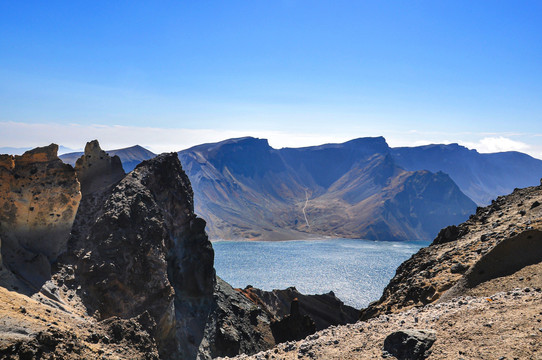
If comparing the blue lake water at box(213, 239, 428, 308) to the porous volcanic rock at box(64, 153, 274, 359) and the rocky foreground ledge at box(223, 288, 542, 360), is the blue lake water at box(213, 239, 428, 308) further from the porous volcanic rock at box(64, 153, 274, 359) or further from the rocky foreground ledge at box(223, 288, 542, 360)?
the rocky foreground ledge at box(223, 288, 542, 360)

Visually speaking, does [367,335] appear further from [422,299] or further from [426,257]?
[426,257]

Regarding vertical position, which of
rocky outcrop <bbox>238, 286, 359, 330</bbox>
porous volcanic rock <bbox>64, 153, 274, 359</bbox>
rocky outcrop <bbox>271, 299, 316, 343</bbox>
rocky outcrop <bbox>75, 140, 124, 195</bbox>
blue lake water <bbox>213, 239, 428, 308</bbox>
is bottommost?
blue lake water <bbox>213, 239, 428, 308</bbox>

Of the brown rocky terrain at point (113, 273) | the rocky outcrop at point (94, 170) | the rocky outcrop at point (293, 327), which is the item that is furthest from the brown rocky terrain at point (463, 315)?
the rocky outcrop at point (293, 327)

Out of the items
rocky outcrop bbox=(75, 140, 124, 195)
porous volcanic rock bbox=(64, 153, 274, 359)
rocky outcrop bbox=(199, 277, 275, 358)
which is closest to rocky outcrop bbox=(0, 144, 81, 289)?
porous volcanic rock bbox=(64, 153, 274, 359)

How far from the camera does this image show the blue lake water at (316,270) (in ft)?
389

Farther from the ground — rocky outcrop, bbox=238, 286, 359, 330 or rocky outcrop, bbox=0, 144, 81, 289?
rocky outcrop, bbox=0, 144, 81, 289

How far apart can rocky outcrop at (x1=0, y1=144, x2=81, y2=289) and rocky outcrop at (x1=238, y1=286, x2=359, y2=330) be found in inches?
1430

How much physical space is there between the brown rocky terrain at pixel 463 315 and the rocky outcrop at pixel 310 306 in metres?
37.3

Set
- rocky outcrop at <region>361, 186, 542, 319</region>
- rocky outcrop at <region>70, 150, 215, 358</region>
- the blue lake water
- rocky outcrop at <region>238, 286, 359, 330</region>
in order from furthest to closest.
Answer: the blue lake water
rocky outcrop at <region>238, 286, 359, 330</region>
rocky outcrop at <region>70, 150, 215, 358</region>
rocky outcrop at <region>361, 186, 542, 319</region>

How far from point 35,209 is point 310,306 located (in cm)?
4636

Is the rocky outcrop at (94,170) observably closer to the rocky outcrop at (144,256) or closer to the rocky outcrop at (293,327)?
the rocky outcrop at (144,256)

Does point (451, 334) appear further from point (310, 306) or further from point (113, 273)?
point (310, 306)

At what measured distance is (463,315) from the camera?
12.1 meters

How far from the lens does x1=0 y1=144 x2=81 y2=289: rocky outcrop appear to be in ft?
63.4
